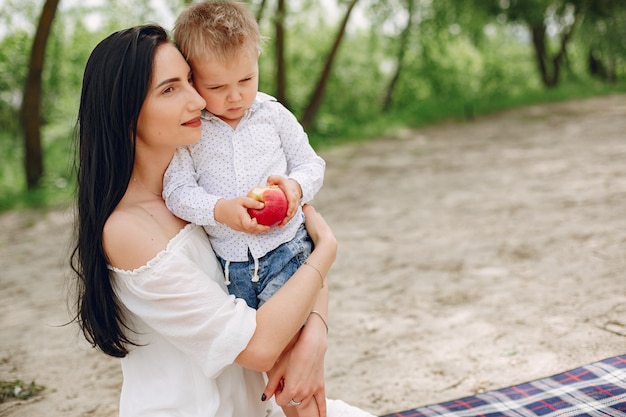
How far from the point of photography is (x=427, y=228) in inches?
225

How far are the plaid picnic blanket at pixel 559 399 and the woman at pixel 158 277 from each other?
959 mm

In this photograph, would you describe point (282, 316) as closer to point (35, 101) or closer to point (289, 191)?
point (289, 191)

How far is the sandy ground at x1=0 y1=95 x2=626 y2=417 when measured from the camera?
330 centimetres

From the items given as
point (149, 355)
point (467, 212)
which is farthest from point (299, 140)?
point (467, 212)

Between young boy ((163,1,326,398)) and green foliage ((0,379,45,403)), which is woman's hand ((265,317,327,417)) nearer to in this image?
young boy ((163,1,326,398))

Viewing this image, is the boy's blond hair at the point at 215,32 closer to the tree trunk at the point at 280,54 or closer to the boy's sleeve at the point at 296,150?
the boy's sleeve at the point at 296,150

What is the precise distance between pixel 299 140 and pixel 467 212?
4039 millimetres

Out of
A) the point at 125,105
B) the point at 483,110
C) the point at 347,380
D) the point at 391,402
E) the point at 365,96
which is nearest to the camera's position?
the point at 125,105

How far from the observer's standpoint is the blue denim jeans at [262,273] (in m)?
2.03

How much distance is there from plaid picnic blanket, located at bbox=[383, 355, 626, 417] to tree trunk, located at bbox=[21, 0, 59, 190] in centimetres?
649

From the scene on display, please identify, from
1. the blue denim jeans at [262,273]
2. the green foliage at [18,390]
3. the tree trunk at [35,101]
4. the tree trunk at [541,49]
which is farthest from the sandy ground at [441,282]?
the tree trunk at [541,49]

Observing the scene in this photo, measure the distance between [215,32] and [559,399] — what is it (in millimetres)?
1900

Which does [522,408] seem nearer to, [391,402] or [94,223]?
[391,402]

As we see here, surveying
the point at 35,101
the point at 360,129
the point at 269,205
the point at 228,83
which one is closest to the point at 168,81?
the point at 228,83
